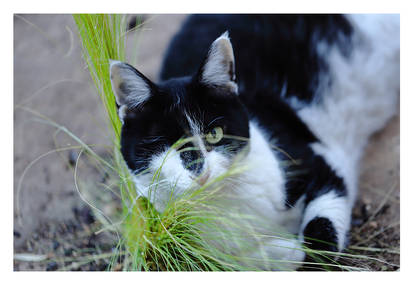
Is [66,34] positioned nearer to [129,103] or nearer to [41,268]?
[129,103]

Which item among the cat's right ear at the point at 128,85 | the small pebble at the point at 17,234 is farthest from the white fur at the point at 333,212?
the small pebble at the point at 17,234

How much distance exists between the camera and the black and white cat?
1.43m

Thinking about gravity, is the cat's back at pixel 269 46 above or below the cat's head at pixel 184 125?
above

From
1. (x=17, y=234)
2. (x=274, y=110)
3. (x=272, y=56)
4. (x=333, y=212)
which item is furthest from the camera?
(x=272, y=56)

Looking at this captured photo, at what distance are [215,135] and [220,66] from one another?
0.22 m

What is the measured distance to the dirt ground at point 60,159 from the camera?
5.79ft

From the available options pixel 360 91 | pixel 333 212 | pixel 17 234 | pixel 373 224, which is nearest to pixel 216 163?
pixel 333 212

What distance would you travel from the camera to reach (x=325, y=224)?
1618mm

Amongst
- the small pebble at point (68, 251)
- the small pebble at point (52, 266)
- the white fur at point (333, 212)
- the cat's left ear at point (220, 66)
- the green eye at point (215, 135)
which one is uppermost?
the cat's left ear at point (220, 66)

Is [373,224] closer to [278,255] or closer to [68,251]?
[278,255]

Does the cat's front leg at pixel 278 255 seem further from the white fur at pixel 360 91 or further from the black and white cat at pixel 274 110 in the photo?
the white fur at pixel 360 91

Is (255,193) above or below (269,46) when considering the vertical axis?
below

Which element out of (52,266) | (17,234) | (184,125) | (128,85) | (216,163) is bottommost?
(52,266)

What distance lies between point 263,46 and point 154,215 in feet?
3.23
